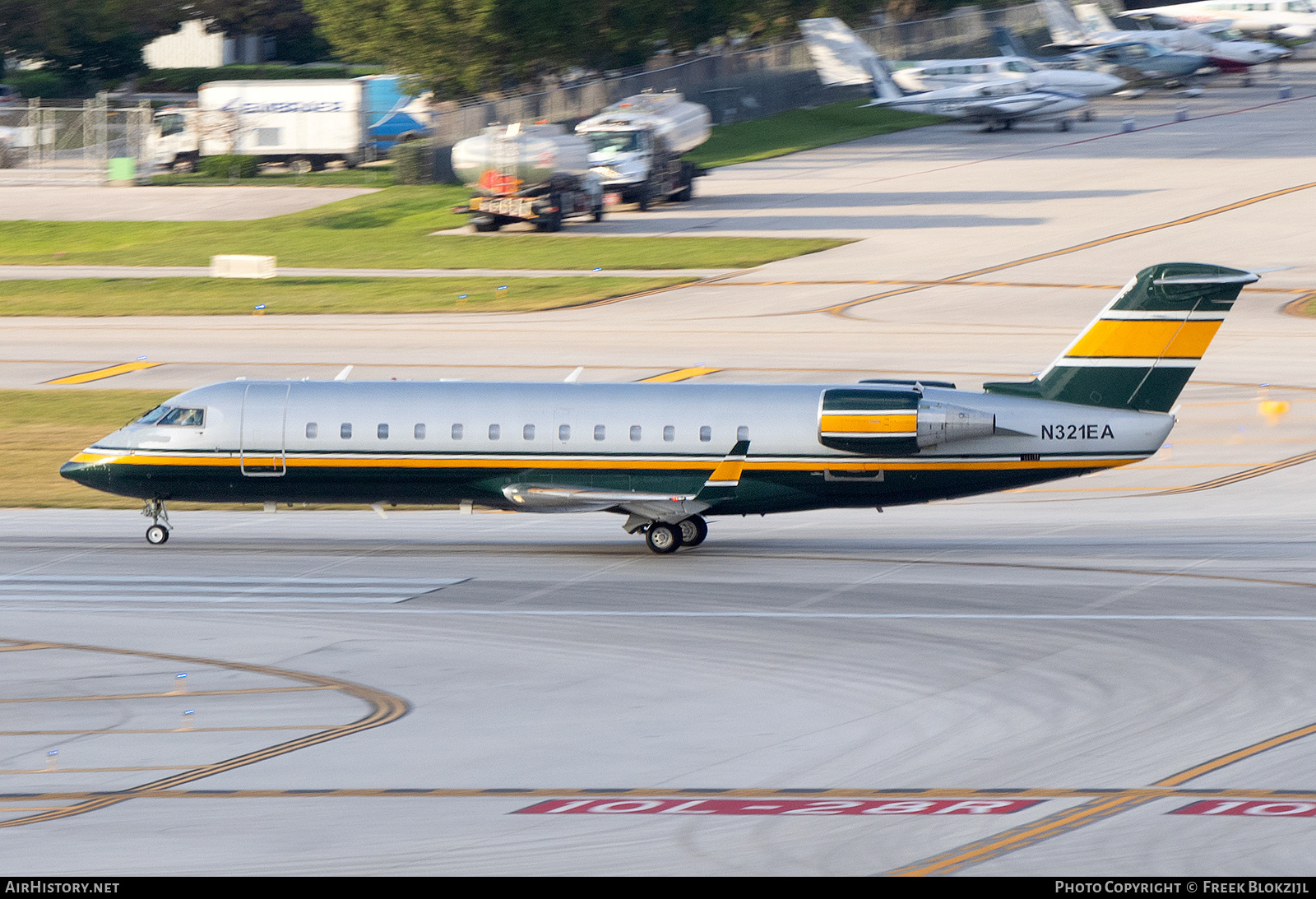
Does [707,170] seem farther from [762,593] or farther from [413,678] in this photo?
[413,678]

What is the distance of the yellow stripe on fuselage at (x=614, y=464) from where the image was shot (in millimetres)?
31156

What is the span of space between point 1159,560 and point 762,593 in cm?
817

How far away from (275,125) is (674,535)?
66.3 m

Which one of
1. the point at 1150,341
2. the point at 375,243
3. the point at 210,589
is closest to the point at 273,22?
the point at 375,243

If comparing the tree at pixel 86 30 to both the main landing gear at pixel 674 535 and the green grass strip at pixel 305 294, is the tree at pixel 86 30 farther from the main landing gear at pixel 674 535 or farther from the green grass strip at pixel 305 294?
the main landing gear at pixel 674 535

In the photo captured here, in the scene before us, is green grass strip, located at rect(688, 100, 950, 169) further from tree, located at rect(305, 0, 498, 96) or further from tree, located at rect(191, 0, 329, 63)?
tree, located at rect(191, 0, 329, 63)

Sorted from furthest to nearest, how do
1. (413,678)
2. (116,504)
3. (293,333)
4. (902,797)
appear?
(293,333), (116,504), (413,678), (902,797)

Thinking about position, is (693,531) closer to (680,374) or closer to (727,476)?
(727,476)

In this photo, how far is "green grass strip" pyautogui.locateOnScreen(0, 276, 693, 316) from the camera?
207 feet

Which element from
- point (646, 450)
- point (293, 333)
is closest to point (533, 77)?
point (293, 333)

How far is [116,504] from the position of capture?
1556 inches

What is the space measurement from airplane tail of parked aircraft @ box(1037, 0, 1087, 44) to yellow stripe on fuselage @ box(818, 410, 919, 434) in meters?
86.8

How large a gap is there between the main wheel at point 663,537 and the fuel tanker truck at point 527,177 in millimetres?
41732

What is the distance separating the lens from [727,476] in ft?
103
